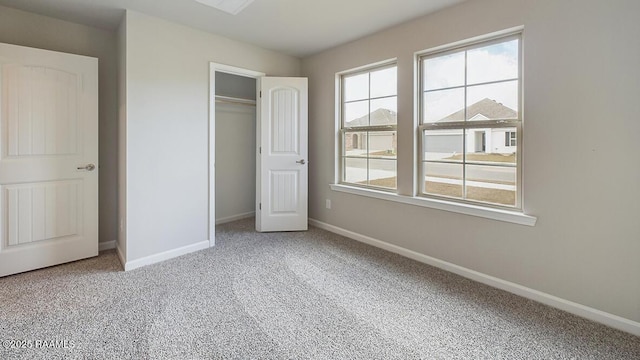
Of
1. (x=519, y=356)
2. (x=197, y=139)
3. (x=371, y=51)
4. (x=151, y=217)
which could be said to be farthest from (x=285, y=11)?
(x=519, y=356)

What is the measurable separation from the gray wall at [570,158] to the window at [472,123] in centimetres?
14

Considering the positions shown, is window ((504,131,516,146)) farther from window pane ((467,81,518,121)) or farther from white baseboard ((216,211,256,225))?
white baseboard ((216,211,256,225))

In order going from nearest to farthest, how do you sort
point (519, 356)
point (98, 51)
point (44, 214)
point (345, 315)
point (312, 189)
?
point (519, 356)
point (345, 315)
point (44, 214)
point (98, 51)
point (312, 189)

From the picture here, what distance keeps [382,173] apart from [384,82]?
3.35 feet

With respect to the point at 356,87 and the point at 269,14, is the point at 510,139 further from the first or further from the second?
the point at 269,14

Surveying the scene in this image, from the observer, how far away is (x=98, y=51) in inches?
119

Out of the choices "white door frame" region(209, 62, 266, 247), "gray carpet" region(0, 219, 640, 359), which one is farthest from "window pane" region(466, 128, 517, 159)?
"white door frame" region(209, 62, 266, 247)

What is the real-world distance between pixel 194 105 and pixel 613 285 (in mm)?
3704

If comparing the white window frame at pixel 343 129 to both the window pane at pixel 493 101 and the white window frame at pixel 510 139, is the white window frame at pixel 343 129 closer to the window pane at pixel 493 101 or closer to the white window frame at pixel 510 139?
the window pane at pixel 493 101

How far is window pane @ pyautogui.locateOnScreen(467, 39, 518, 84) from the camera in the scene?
7.61 ft

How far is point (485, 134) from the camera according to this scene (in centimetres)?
250

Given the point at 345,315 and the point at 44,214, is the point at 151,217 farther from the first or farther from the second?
the point at 345,315

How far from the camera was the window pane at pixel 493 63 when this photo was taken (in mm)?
2318

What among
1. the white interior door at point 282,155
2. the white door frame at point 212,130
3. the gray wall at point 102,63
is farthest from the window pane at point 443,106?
the gray wall at point 102,63
